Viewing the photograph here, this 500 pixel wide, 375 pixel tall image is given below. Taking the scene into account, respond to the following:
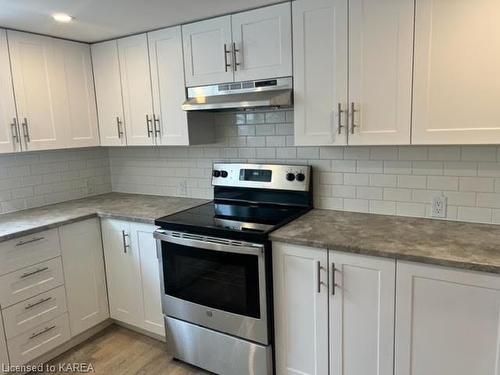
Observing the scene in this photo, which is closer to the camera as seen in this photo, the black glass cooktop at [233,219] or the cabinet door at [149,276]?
the black glass cooktop at [233,219]

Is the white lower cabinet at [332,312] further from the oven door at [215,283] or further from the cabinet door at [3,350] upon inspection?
the cabinet door at [3,350]

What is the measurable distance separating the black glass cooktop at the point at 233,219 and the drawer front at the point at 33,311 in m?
0.93

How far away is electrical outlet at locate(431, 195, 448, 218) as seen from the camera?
2.12m

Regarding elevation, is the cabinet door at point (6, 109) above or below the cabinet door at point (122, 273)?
above

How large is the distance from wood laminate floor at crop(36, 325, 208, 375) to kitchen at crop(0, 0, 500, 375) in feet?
0.05

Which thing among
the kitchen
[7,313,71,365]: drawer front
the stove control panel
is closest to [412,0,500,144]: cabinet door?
the kitchen

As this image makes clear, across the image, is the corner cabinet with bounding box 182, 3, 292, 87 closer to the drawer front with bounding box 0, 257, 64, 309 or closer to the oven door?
the oven door

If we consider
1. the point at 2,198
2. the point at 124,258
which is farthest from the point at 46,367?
the point at 2,198

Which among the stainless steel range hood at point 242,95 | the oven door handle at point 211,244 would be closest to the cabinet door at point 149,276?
the oven door handle at point 211,244

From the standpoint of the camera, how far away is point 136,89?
9.19 feet

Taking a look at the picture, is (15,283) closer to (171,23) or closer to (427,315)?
(171,23)

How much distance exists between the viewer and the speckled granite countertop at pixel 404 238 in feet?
5.20

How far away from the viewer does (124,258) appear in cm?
271

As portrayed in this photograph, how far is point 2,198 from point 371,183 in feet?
8.78
